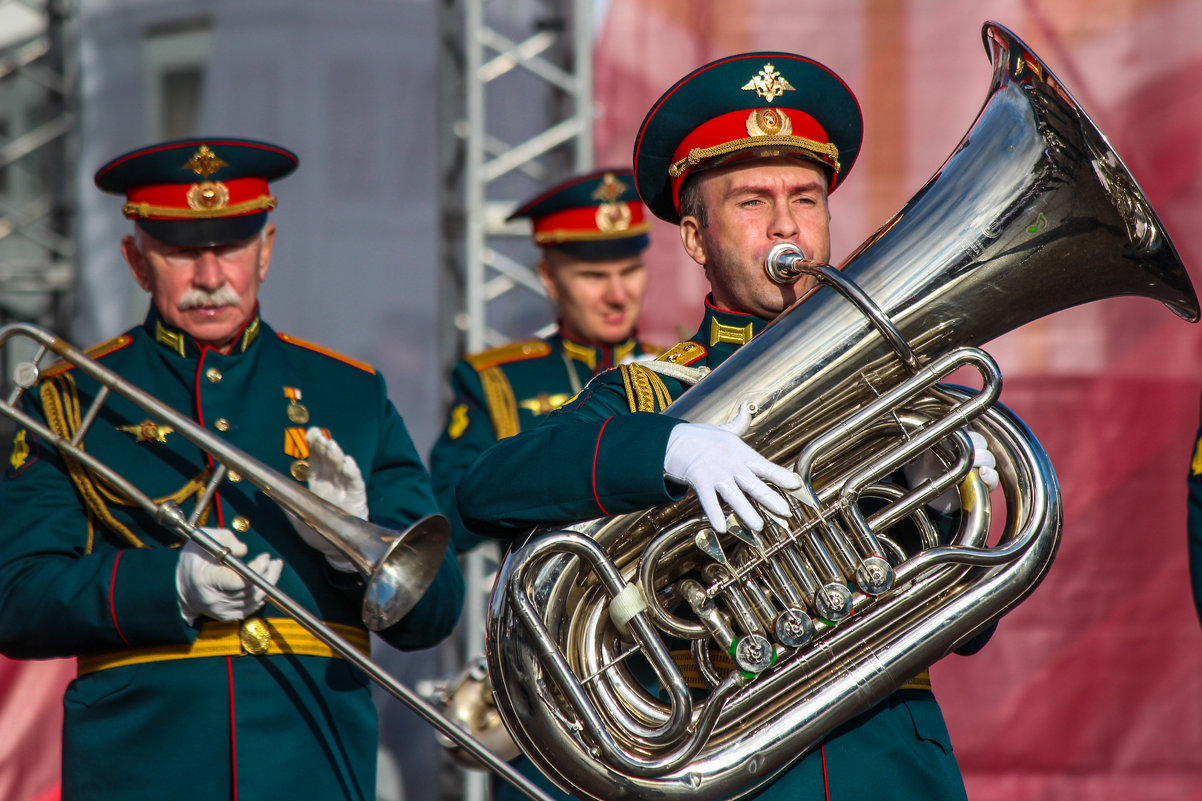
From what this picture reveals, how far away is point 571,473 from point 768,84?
89 cm

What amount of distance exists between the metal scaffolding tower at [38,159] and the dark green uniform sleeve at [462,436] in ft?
6.95

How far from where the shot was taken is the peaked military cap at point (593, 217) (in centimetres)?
509

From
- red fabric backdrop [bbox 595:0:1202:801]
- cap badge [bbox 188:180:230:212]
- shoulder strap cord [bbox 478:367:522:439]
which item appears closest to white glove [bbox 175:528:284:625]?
cap badge [bbox 188:180:230:212]

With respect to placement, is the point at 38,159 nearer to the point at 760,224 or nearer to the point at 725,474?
the point at 760,224

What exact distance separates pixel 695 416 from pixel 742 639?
1.26 feet

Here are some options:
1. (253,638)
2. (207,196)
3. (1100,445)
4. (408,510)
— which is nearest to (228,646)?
(253,638)

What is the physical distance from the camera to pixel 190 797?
3.19 meters

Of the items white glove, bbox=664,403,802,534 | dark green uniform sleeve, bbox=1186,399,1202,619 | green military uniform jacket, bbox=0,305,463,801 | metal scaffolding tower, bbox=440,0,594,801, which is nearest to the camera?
white glove, bbox=664,403,802,534

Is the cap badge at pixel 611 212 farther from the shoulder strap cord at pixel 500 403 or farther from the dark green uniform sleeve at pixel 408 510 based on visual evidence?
the dark green uniform sleeve at pixel 408 510

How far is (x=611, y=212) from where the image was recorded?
201 inches

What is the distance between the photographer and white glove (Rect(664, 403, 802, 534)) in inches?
90.2

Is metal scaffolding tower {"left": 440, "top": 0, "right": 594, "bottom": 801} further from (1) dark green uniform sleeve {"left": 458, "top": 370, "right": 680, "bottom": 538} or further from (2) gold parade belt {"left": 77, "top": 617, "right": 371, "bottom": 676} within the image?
(1) dark green uniform sleeve {"left": 458, "top": 370, "right": 680, "bottom": 538}

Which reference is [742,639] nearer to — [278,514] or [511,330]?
[278,514]

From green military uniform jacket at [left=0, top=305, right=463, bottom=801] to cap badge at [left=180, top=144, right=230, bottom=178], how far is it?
0.38 metres
